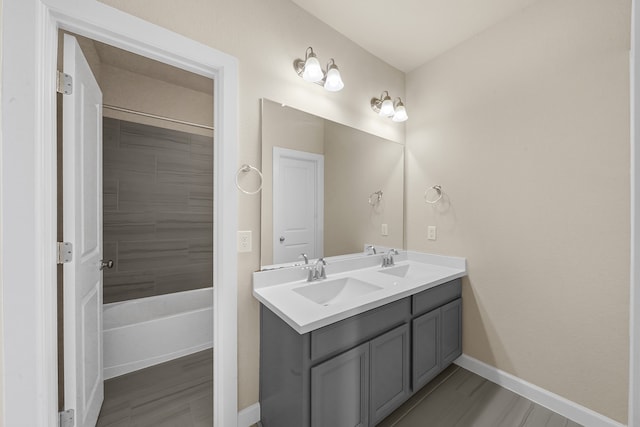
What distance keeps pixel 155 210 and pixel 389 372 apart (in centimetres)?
242

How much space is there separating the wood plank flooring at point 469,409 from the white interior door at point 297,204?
115 centimetres

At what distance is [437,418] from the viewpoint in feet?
5.37

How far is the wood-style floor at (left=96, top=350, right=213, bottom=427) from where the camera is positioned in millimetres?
1616

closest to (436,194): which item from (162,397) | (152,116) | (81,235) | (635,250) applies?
(635,250)

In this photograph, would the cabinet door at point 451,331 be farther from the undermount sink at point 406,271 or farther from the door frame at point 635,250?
the door frame at point 635,250

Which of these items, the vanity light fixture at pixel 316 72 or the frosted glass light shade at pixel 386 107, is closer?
the vanity light fixture at pixel 316 72

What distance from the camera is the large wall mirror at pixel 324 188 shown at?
66.1 inches

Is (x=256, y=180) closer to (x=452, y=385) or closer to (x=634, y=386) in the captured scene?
(x=634, y=386)

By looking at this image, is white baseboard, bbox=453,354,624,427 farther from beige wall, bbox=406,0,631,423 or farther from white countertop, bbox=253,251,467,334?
white countertop, bbox=253,251,467,334

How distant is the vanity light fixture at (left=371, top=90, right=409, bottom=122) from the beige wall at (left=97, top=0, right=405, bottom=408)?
47 cm
